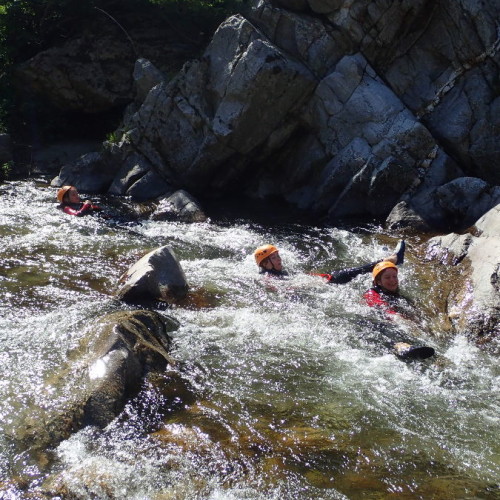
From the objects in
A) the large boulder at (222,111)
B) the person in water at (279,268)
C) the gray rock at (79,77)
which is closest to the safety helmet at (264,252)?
the person in water at (279,268)

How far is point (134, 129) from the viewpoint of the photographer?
16578 mm

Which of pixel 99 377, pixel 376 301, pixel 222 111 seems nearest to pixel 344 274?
pixel 376 301

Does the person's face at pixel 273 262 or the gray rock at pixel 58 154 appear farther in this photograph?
the gray rock at pixel 58 154

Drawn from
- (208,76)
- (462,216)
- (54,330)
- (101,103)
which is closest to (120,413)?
(54,330)

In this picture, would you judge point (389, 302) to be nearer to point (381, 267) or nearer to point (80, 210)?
point (381, 267)

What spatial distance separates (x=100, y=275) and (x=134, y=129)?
7.76 meters

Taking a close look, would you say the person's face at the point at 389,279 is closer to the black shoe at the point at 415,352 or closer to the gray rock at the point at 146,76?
the black shoe at the point at 415,352

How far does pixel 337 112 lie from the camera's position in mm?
15078

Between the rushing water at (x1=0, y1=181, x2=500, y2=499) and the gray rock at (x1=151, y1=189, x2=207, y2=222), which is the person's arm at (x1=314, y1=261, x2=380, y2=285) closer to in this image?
the rushing water at (x1=0, y1=181, x2=500, y2=499)

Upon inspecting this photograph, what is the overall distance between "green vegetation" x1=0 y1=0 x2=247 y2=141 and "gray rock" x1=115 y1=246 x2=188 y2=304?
1269 cm

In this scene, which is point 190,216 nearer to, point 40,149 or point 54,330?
point 54,330

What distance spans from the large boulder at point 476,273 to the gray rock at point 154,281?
4.52m

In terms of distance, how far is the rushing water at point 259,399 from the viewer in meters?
4.83

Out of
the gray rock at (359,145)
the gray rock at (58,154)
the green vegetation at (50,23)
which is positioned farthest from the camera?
the green vegetation at (50,23)
